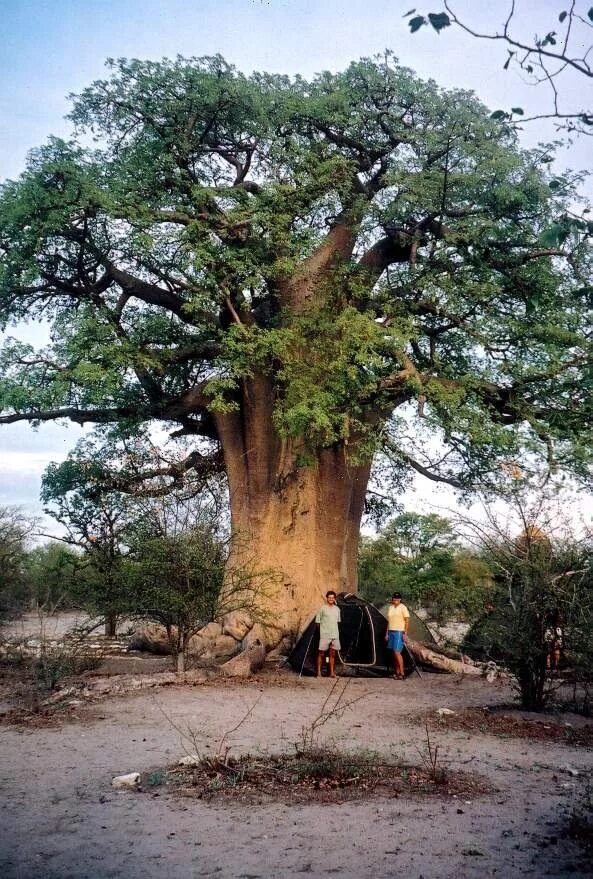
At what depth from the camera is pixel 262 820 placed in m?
4.92

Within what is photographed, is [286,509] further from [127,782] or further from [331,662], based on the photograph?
[127,782]

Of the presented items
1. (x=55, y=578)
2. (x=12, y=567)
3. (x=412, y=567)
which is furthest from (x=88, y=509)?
(x=412, y=567)

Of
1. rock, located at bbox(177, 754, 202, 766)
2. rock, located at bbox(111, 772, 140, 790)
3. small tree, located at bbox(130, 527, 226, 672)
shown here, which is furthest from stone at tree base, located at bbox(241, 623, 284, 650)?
rock, located at bbox(111, 772, 140, 790)

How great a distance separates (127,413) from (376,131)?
692 centimetres

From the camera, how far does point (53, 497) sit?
56.5ft

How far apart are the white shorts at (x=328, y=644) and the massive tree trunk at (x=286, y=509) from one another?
1.40 meters

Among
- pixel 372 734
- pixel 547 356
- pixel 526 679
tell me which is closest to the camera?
pixel 372 734

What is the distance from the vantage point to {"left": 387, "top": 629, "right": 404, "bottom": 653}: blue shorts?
13359 mm

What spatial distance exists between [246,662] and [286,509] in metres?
3.05

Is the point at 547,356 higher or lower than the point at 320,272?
lower

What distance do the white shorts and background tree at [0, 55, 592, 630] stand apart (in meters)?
1.60

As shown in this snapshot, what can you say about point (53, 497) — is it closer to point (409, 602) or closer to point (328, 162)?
point (328, 162)

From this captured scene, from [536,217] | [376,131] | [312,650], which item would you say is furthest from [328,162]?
[312,650]

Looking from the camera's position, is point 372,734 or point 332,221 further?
point 332,221
